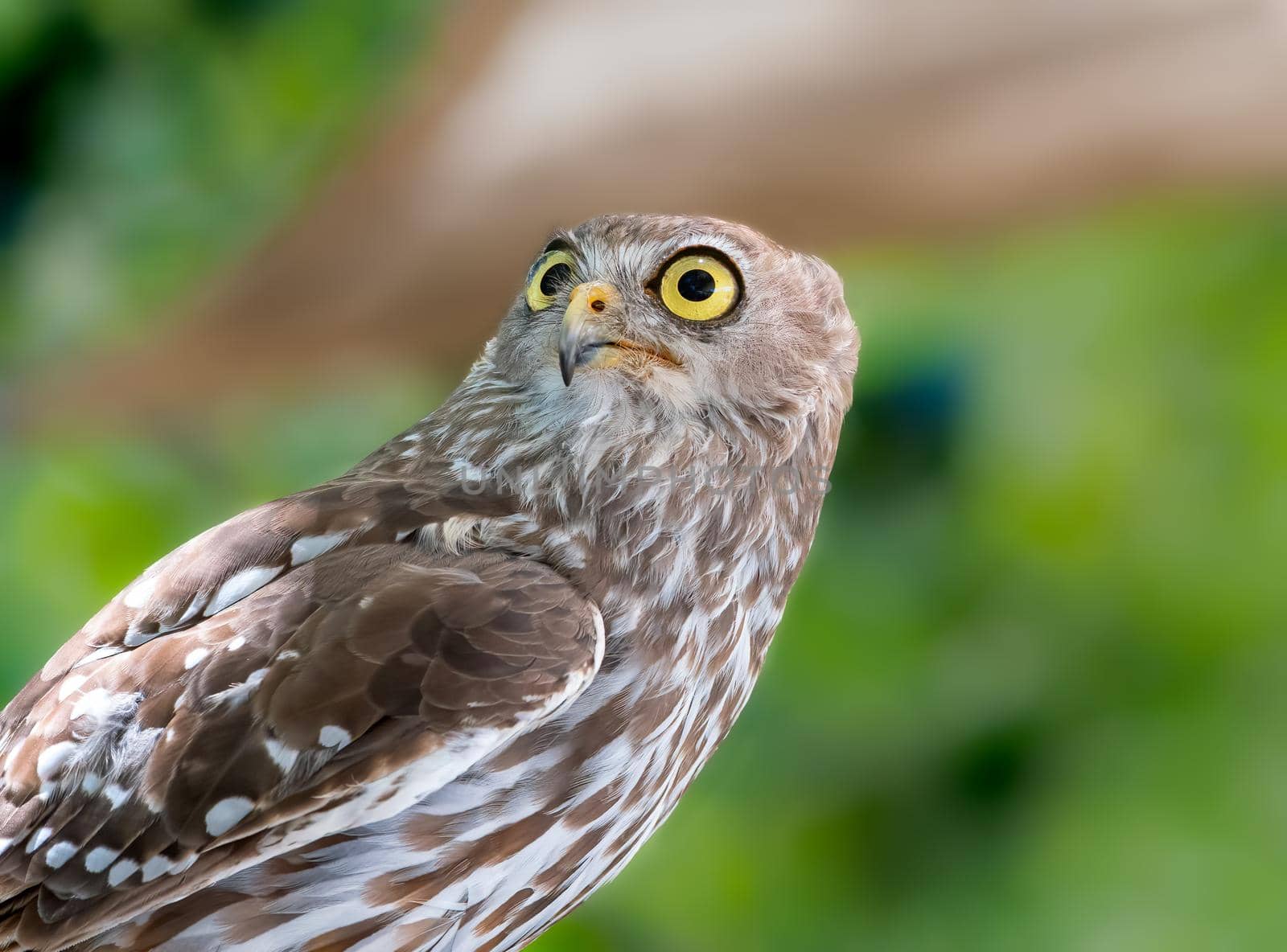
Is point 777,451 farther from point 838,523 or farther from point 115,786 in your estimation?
point 838,523

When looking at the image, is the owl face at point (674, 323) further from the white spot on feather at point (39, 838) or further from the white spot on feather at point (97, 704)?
the white spot on feather at point (39, 838)

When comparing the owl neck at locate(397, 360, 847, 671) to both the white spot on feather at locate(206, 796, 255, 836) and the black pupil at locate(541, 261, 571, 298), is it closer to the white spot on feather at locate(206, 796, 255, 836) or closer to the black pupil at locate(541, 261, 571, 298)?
the black pupil at locate(541, 261, 571, 298)

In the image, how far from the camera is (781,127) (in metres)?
2.98

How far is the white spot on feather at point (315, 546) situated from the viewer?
1.54 metres

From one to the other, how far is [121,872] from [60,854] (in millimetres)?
95

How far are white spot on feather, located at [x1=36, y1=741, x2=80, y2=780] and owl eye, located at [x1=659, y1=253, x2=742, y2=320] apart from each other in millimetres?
888

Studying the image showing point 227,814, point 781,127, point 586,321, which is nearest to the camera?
point 227,814

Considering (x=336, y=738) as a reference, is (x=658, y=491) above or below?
above

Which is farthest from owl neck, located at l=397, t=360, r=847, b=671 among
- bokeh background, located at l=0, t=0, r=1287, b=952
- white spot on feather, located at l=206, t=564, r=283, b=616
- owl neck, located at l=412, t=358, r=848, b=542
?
bokeh background, located at l=0, t=0, r=1287, b=952

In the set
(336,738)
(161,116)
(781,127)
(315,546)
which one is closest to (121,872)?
(336,738)

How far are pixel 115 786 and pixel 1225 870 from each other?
12.0 feet

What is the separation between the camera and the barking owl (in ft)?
4.41

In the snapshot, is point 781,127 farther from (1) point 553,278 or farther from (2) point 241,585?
(2) point 241,585

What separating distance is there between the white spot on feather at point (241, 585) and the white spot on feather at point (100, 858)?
0.29 m
